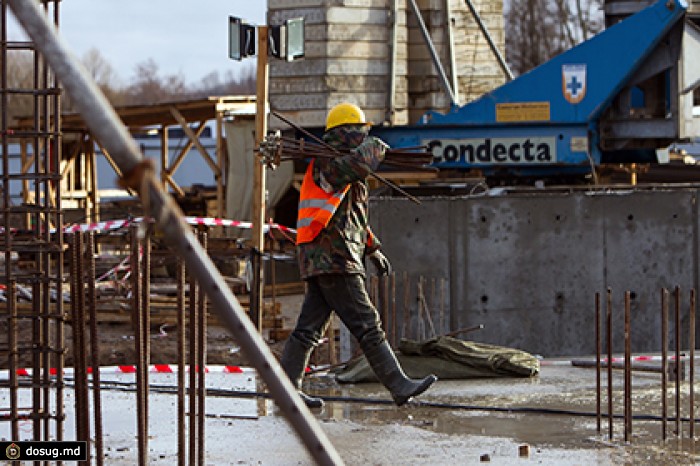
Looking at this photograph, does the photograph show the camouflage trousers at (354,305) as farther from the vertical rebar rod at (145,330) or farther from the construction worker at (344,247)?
the vertical rebar rod at (145,330)

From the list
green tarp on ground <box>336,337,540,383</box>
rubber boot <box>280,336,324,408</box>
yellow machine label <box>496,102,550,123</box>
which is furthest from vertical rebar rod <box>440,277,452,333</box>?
yellow machine label <box>496,102,550,123</box>

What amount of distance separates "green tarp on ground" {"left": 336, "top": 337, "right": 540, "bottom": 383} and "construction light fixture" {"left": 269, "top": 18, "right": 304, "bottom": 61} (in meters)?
2.77

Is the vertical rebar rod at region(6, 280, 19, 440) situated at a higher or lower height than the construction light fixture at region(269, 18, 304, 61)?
lower

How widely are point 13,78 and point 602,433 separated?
89337 millimetres

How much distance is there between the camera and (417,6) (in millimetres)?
22812

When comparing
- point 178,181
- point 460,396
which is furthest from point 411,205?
point 178,181

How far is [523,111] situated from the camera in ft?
58.8

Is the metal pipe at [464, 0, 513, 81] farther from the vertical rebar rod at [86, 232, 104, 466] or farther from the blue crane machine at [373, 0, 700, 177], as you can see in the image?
the vertical rebar rod at [86, 232, 104, 466]

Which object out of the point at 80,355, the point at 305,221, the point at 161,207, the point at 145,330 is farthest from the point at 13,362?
the point at 161,207

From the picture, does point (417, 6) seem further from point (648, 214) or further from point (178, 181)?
point (178, 181)

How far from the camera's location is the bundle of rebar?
8852 millimetres

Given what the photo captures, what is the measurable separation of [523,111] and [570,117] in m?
0.63

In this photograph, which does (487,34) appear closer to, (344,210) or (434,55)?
(434,55)

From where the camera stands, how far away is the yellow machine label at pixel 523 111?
58.7 ft
